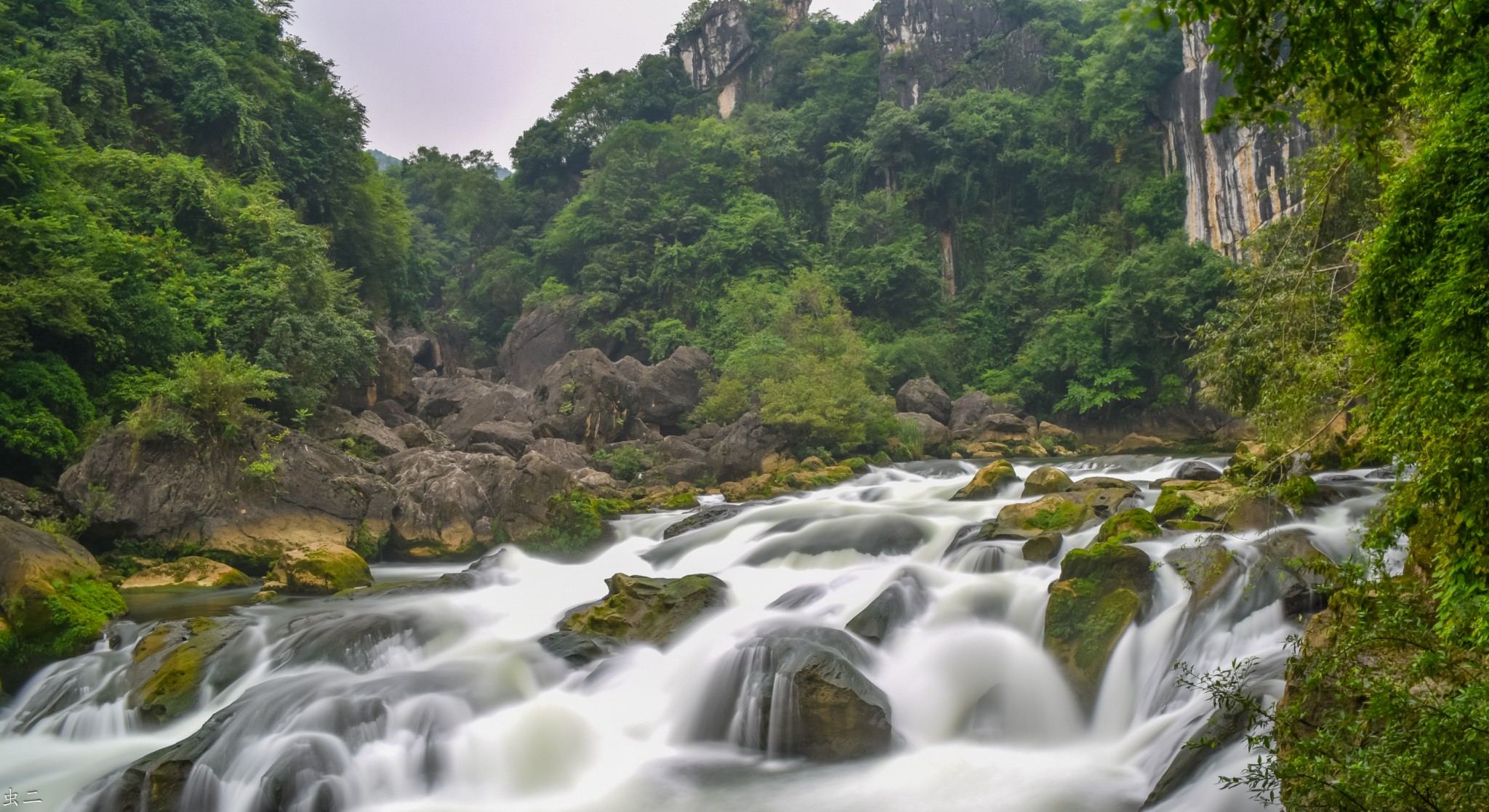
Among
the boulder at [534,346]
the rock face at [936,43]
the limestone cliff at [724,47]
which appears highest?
the limestone cliff at [724,47]

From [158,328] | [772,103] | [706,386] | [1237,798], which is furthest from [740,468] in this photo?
[772,103]

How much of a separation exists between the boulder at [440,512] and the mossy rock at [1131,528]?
11378mm

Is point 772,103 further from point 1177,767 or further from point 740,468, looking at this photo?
point 1177,767

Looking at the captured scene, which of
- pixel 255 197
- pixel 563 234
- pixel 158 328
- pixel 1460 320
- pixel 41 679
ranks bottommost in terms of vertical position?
pixel 41 679

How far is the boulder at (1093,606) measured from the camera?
8891 millimetres

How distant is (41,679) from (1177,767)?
1152 cm

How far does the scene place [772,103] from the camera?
52562mm

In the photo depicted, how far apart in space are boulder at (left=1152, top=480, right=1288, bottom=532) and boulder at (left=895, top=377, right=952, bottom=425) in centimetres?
1928

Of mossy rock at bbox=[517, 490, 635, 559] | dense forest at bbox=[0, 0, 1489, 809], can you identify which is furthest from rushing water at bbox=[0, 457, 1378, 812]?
mossy rock at bbox=[517, 490, 635, 559]

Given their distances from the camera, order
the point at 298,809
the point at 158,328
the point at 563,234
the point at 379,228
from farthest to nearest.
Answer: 1. the point at 563,234
2. the point at 379,228
3. the point at 158,328
4. the point at 298,809

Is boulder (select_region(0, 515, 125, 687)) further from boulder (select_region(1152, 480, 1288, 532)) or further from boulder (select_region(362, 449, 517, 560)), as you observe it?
boulder (select_region(1152, 480, 1288, 532))

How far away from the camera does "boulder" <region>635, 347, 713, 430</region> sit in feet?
102

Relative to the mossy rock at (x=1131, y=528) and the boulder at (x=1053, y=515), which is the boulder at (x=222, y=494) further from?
the mossy rock at (x=1131, y=528)

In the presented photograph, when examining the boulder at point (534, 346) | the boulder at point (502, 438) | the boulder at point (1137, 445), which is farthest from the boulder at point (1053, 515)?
the boulder at point (534, 346)
